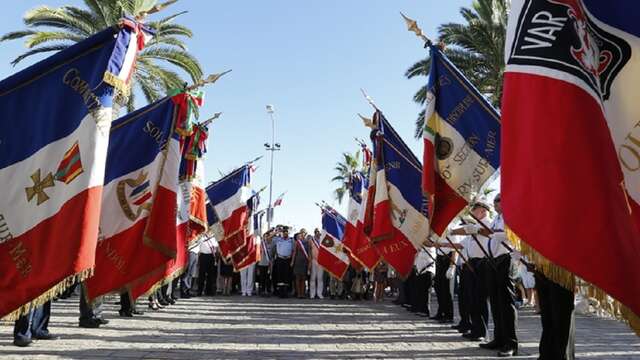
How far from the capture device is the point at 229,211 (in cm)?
1533

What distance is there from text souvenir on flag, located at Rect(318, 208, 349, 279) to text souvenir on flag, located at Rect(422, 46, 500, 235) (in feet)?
32.1

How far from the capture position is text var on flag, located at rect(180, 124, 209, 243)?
31.1 feet

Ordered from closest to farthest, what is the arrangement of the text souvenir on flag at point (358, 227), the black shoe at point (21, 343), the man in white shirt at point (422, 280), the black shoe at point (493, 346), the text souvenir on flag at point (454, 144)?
the black shoe at point (21, 343) < the text souvenir on flag at point (454, 144) < the black shoe at point (493, 346) < the man in white shirt at point (422, 280) < the text souvenir on flag at point (358, 227)

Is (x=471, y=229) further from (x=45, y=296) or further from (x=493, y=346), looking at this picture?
(x=45, y=296)

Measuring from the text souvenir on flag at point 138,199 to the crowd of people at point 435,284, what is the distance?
46cm

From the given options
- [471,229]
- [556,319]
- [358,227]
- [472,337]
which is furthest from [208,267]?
[556,319]

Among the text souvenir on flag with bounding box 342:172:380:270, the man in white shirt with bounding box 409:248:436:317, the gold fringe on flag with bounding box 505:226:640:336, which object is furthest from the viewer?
the text souvenir on flag with bounding box 342:172:380:270

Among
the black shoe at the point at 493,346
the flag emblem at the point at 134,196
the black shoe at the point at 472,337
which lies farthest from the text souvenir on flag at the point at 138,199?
the black shoe at the point at 472,337

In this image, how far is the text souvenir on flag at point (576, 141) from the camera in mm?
3047

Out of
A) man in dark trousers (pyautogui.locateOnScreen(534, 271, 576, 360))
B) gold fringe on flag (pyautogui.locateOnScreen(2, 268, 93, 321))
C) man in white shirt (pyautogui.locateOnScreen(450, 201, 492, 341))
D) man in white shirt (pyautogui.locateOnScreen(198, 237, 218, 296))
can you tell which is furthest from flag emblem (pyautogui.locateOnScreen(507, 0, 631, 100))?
man in white shirt (pyautogui.locateOnScreen(198, 237, 218, 296))

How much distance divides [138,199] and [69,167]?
270 cm

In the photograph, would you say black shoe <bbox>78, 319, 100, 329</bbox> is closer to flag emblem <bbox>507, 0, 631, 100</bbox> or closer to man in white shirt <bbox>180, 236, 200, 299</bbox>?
man in white shirt <bbox>180, 236, 200, 299</bbox>

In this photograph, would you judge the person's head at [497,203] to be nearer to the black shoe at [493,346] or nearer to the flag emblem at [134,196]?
the black shoe at [493,346]

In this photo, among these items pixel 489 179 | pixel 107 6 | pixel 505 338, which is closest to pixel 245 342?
pixel 505 338
